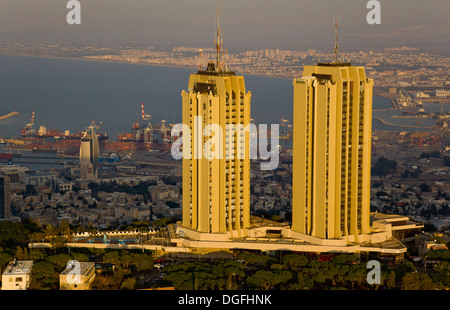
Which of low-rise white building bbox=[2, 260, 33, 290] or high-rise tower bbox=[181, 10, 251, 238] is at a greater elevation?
high-rise tower bbox=[181, 10, 251, 238]

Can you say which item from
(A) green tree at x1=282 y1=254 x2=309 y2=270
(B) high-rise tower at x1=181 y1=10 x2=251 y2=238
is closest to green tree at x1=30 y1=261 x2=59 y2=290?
(B) high-rise tower at x1=181 y1=10 x2=251 y2=238

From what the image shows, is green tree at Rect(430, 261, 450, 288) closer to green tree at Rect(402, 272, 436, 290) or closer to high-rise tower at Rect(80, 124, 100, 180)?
green tree at Rect(402, 272, 436, 290)

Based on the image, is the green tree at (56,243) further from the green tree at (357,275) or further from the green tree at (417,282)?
the green tree at (417,282)

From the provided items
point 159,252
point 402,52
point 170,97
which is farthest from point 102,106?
point 159,252

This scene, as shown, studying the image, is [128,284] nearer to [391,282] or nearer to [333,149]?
[391,282]

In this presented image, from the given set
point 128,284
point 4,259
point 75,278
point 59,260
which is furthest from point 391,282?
point 4,259
